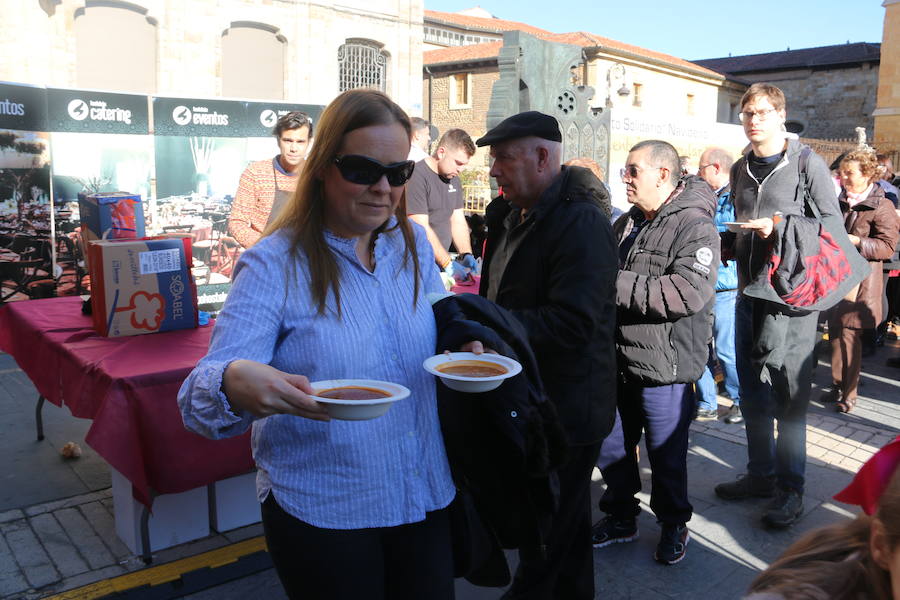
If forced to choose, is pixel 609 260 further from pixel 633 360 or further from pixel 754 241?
pixel 754 241

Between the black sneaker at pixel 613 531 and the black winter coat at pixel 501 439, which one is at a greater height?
the black winter coat at pixel 501 439

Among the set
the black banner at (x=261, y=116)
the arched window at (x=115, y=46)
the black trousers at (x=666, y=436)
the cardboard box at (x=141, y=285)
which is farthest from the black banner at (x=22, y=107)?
the arched window at (x=115, y=46)

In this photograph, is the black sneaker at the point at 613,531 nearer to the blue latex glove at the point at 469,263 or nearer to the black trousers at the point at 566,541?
the black trousers at the point at 566,541

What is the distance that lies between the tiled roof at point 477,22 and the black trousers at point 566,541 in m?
44.1

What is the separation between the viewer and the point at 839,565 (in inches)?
53.8

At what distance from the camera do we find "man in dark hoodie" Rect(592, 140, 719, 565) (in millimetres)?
3770

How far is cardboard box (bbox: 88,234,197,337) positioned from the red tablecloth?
0.08 m

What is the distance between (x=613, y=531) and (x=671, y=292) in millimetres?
1394

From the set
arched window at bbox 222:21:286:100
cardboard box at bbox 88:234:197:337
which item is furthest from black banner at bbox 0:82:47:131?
arched window at bbox 222:21:286:100

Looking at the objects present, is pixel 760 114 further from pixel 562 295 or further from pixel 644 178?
pixel 562 295

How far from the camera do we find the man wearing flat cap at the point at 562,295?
289 cm

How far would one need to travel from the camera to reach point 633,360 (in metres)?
3.89

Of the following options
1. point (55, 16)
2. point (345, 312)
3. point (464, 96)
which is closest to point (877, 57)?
point (464, 96)

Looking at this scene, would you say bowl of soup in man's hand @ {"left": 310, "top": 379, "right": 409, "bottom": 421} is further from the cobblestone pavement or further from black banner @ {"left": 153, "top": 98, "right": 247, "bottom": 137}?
black banner @ {"left": 153, "top": 98, "right": 247, "bottom": 137}
